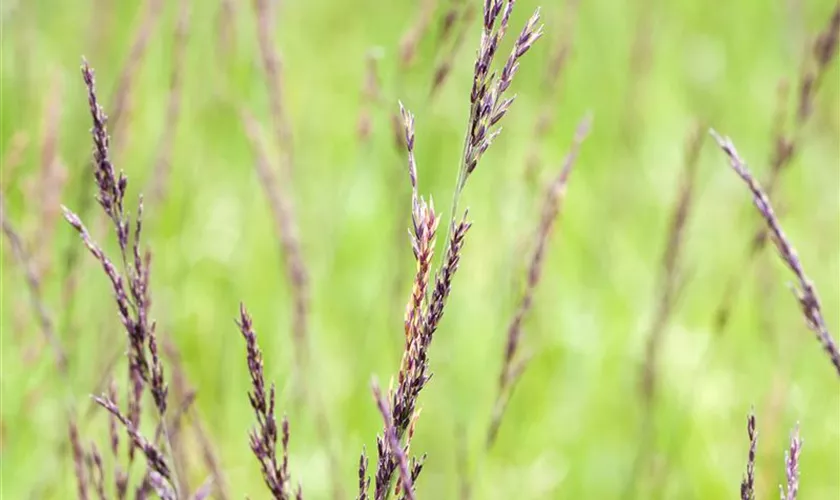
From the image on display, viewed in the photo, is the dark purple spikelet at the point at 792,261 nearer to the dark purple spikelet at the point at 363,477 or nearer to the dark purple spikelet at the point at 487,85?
the dark purple spikelet at the point at 487,85

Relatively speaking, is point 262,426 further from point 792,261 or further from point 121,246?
point 792,261

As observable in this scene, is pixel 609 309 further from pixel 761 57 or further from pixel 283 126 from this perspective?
pixel 761 57

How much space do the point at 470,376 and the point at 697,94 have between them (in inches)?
66.5

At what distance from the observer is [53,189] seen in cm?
162

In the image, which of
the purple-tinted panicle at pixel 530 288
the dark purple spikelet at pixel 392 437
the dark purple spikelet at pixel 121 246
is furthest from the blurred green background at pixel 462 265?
the dark purple spikelet at pixel 392 437

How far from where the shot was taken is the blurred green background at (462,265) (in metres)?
1.91

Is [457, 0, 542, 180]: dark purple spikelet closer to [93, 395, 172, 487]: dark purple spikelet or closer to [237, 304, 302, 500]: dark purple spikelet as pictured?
[237, 304, 302, 500]: dark purple spikelet

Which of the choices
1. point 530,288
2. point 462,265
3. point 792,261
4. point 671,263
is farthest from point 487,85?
point 462,265

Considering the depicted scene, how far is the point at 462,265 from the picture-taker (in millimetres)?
2725

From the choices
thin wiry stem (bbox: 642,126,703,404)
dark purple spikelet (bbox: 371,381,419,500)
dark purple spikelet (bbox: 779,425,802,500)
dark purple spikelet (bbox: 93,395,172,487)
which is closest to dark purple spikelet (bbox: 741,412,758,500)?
dark purple spikelet (bbox: 779,425,802,500)

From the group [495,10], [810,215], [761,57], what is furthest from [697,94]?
[495,10]

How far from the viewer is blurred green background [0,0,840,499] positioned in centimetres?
191

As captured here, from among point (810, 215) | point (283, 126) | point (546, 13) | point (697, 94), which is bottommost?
point (283, 126)

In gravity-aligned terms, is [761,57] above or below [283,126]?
above
